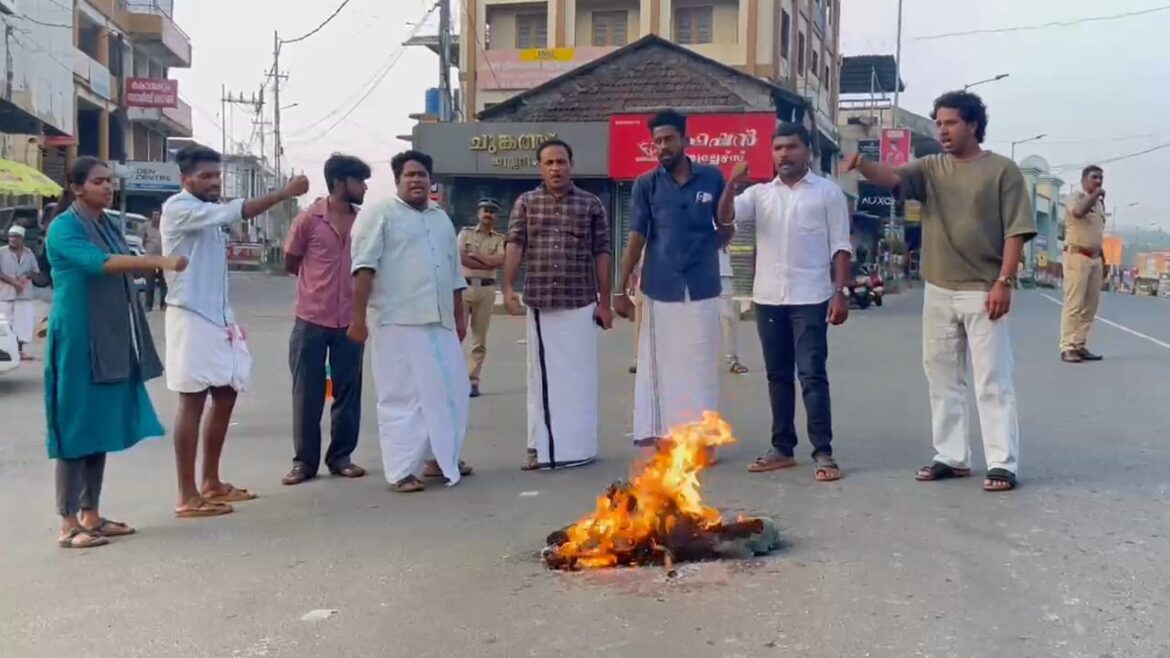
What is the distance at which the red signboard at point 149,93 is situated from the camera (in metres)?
43.7

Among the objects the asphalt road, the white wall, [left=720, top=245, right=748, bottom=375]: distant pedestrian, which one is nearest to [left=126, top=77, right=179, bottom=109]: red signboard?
the white wall

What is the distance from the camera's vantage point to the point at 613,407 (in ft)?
32.1

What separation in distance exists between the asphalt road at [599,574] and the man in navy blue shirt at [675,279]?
1.52 feet

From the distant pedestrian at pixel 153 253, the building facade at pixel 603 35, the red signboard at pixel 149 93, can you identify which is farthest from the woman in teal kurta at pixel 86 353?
the red signboard at pixel 149 93

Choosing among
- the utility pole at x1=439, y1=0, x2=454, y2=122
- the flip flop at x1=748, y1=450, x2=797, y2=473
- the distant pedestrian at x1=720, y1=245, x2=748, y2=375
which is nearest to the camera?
the flip flop at x1=748, y1=450, x2=797, y2=473

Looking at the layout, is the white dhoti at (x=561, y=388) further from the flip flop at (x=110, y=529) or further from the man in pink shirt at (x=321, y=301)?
the flip flop at (x=110, y=529)

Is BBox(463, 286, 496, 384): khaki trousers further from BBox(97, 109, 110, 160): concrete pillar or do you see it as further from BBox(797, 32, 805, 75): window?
BBox(797, 32, 805, 75): window

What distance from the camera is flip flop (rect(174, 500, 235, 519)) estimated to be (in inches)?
235

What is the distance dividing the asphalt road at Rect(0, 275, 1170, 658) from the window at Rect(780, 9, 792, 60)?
37.7 m

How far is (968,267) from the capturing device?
605cm

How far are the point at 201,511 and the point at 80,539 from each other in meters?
0.67

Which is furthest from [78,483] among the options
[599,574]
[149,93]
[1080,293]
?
[149,93]

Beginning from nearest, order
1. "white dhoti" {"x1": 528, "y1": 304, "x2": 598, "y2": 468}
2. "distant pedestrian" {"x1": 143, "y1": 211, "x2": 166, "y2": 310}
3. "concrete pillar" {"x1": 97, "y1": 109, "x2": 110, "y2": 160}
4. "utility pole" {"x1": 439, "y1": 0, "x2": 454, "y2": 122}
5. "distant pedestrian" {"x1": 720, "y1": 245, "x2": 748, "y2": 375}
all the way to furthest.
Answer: "white dhoti" {"x1": 528, "y1": 304, "x2": 598, "y2": 468}
"distant pedestrian" {"x1": 720, "y1": 245, "x2": 748, "y2": 375}
"distant pedestrian" {"x1": 143, "y1": 211, "x2": 166, "y2": 310}
"utility pole" {"x1": 439, "y1": 0, "x2": 454, "y2": 122}
"concrete pillar" {"x1": 97, "y1": 109, "x2": 110, "y2": 160}

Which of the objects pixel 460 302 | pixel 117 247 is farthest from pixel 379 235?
pixel 117 247
